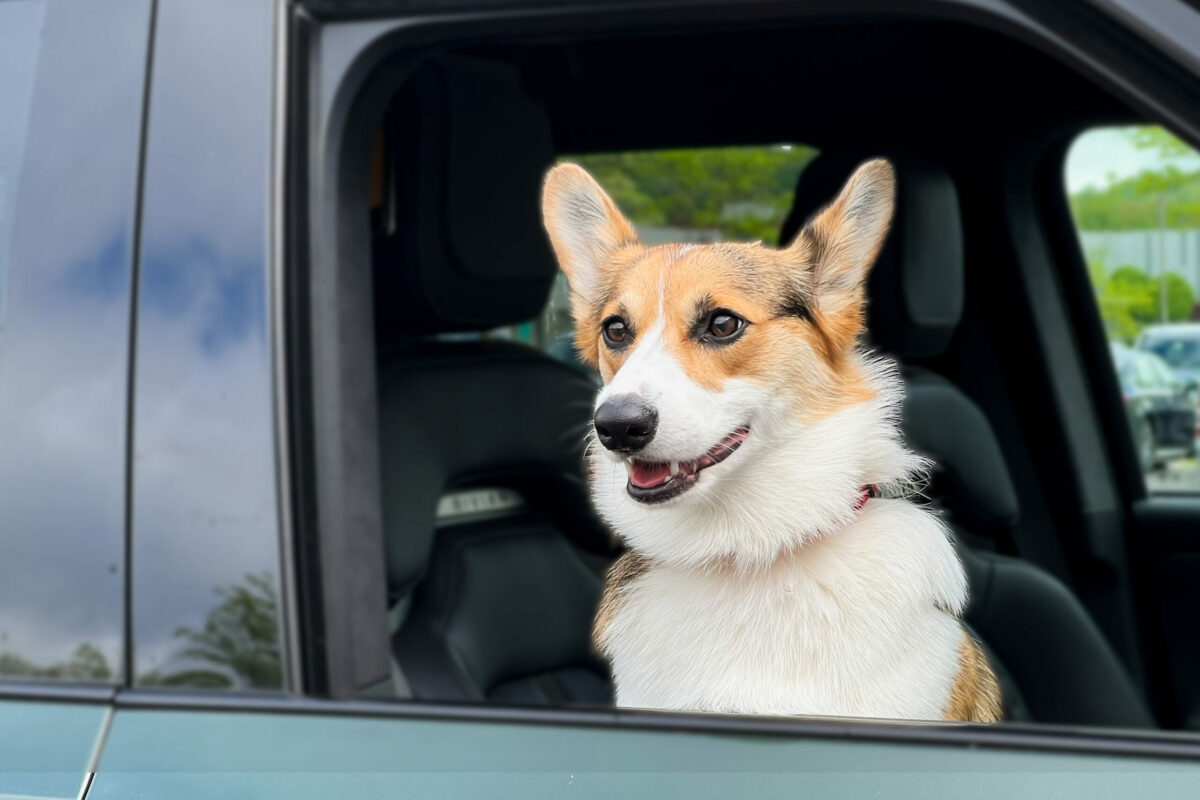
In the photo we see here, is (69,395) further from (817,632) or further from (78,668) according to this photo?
(817,632)

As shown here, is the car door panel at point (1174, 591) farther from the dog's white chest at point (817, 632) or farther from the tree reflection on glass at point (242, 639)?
the tree reflection on glass at point (242, 639)

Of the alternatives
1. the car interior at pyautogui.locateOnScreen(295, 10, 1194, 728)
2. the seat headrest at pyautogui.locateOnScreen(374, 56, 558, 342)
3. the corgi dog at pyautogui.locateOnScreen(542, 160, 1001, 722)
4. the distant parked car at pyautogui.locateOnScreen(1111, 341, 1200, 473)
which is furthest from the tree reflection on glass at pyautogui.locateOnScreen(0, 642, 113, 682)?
the distant parked car at pyautogui.locateOnScreen(1111, 341, 1200, 473)

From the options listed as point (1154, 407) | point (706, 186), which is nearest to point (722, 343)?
point (706, 186)

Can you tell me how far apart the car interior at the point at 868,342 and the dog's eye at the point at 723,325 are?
37 centimetres

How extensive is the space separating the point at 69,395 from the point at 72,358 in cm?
4

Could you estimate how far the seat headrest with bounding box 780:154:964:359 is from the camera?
244 centimetres

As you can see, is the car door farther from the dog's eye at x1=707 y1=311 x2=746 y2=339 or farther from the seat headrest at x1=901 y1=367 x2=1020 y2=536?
the seat headrest at x1=901 y1=367 x2=1020 y2=536

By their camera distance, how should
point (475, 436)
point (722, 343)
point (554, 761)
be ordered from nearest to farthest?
1. point (554, 761)
2. point (722, 343)
3. point (475, 436)

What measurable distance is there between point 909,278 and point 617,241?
0.91 metres

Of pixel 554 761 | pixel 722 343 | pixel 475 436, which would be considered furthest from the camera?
pixel 475 436

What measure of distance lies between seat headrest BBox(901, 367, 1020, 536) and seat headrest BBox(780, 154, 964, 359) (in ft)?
0.47

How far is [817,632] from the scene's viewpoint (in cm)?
148

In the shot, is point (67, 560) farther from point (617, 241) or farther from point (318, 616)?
point (617, 241)

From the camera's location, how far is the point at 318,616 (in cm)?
139
